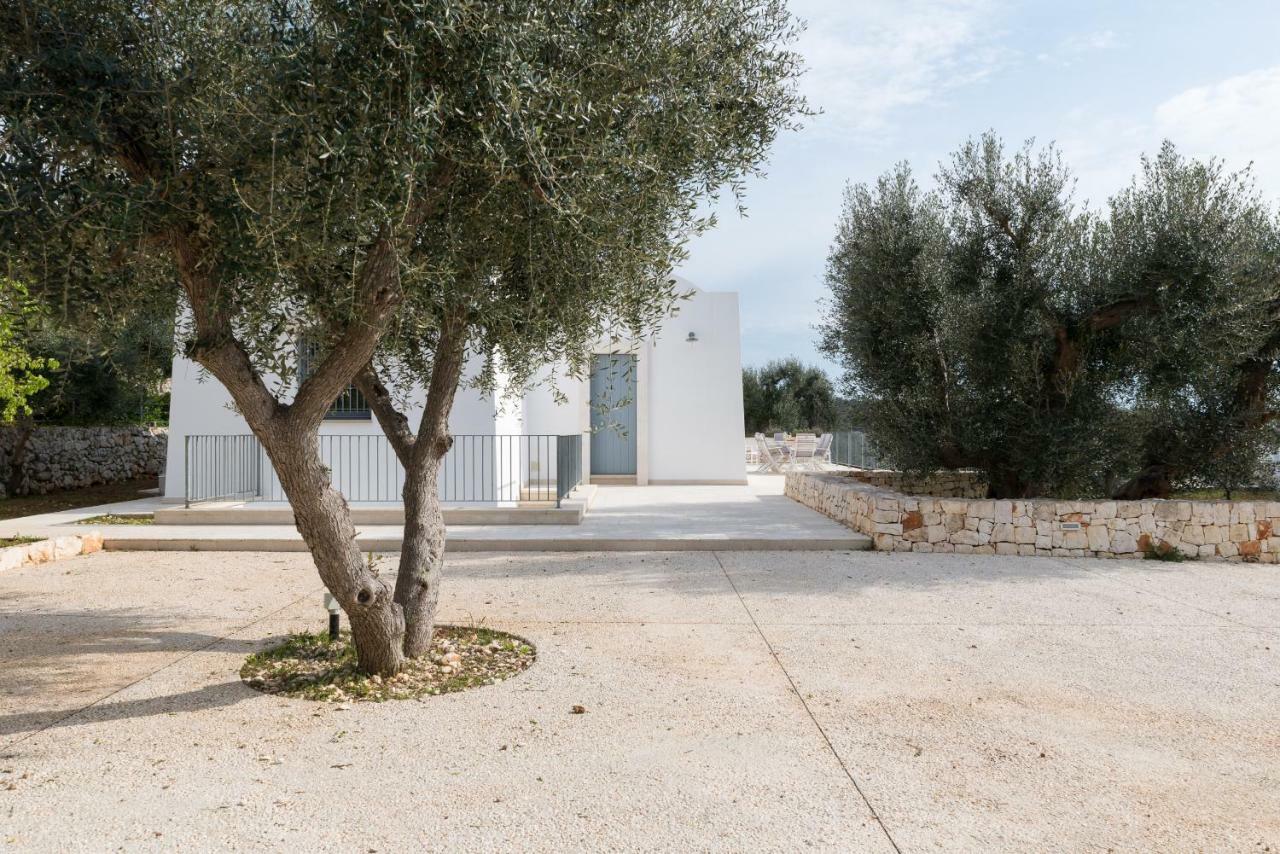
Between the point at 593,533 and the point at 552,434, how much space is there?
2.84 meters

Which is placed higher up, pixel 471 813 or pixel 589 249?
pixel 589 249

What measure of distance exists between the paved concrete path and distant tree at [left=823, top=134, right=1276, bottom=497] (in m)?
2.66

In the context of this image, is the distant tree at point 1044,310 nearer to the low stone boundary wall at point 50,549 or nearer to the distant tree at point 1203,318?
the distant tree at point 1203,318

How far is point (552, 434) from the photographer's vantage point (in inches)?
460

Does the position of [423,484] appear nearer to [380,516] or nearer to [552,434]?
[380,516]

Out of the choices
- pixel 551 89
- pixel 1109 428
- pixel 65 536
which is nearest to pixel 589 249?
pixel 551 89

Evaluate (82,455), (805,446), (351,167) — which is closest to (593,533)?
(351,167)

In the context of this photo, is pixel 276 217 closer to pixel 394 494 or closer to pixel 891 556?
pixel 891 556

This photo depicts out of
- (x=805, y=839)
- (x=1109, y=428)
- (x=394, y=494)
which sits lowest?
(x=805, y=839)

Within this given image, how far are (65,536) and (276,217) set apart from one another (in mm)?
7560

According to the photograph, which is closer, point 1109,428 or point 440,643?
point 440,643

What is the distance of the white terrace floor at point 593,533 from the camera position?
8.77 m

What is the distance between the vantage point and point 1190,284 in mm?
8031

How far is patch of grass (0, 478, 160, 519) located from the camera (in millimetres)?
12805
